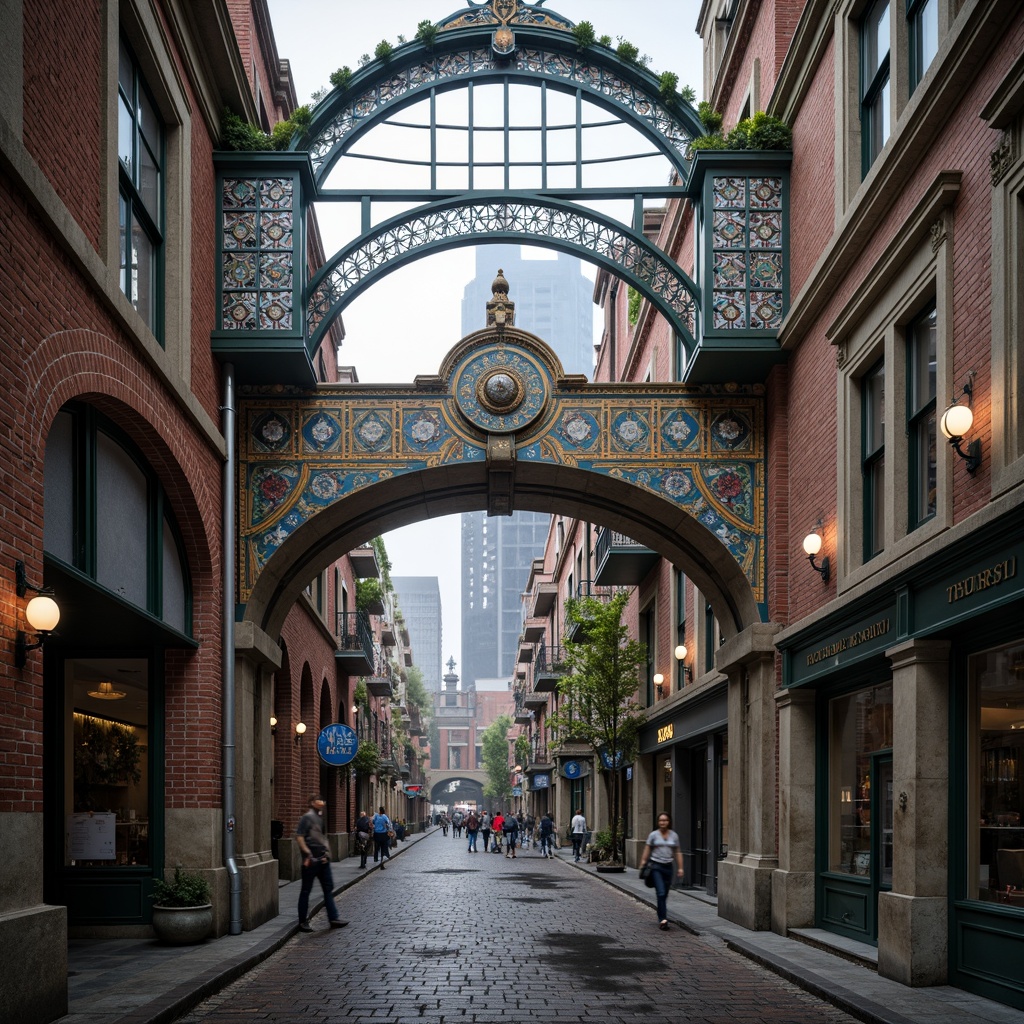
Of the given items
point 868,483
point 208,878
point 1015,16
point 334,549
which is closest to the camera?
point 1015,16

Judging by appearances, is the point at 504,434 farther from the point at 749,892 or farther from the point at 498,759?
the point at 498,759

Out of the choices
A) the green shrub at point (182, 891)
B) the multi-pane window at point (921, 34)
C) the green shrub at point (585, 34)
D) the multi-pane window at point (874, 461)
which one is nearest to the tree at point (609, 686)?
the green shrub at point (585, 34)

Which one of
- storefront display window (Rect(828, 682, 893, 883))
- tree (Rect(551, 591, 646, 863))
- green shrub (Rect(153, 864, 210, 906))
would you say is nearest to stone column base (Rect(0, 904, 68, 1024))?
green shrub (Rect(153, 864, 210, 906))

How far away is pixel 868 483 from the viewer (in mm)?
14359

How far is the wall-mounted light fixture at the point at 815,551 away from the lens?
50.9 feet

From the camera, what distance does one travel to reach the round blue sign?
2162 cm

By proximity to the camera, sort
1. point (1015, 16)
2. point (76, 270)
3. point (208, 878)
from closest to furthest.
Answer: point (1015, 16) → point (76, 270) → point (208, 878)

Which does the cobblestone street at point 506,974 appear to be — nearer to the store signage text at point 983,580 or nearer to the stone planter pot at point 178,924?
the stone planter pot at point 178,924

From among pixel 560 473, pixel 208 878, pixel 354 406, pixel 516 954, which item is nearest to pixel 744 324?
pixel 560 473

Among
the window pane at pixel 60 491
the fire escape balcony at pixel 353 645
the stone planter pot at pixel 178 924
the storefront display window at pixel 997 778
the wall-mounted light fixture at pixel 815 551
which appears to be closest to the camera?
the storefront display window at pixel 997 778

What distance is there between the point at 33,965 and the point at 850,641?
8.67m

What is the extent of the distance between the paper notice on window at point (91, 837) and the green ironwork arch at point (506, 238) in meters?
6.93

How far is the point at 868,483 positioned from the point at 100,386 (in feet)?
26.2

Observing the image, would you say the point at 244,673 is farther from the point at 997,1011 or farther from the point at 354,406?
the point at 997,1011
